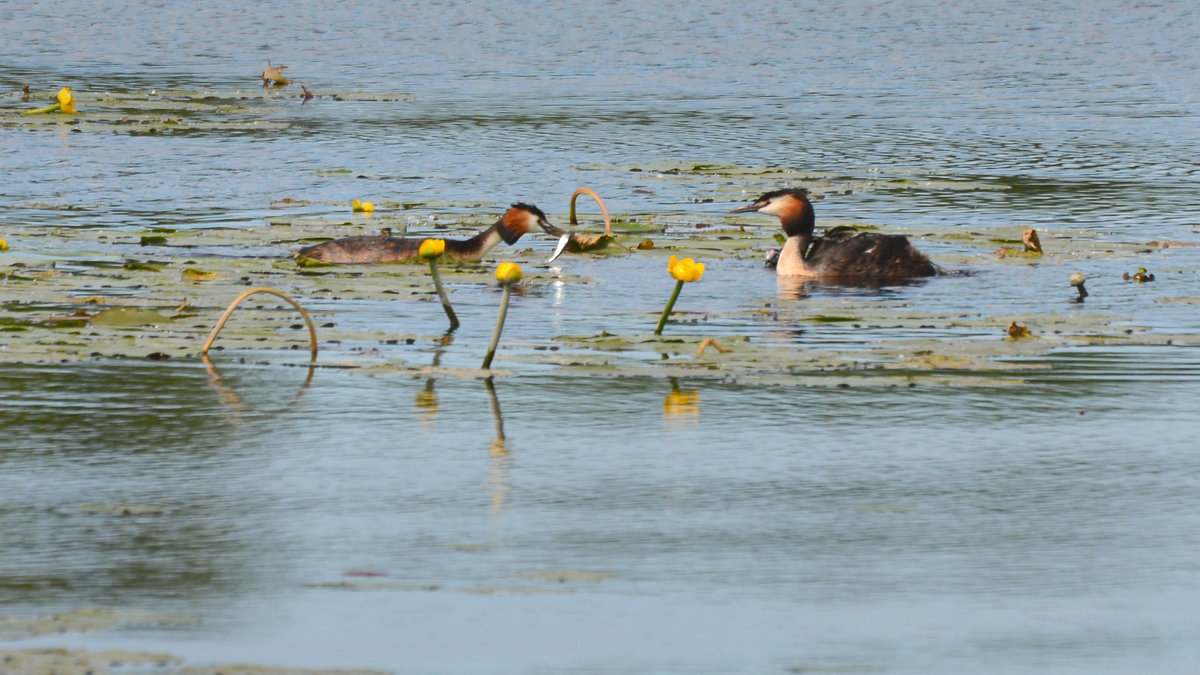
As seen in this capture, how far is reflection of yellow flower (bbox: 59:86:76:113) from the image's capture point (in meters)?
23.0

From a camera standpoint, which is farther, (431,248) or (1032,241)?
(1032,241)

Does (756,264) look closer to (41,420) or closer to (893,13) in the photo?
(41,420)

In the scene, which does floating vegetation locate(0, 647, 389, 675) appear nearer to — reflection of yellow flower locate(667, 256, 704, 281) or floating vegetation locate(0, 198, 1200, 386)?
floating vegetation locate(0, 198, 1200, 386)

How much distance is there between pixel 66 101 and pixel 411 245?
33.6 feet

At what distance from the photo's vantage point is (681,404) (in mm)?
9562

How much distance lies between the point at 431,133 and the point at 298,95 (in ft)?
16.8

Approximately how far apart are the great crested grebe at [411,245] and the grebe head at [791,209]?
5.32 feet

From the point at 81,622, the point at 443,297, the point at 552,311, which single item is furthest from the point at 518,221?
the point at 81,622

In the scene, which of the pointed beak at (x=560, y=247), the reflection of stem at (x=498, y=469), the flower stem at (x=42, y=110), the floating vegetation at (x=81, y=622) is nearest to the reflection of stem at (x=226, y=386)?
the reflection of stem at (x=498, y=469)

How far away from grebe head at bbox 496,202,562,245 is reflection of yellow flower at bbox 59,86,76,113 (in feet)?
31.4

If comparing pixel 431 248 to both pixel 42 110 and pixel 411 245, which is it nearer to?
pixel 411 245

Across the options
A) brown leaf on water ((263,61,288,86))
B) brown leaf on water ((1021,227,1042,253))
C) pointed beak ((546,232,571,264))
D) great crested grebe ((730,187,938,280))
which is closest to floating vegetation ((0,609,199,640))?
pointed beak ((546,232,571,264))

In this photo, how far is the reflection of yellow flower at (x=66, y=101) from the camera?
22953 mm

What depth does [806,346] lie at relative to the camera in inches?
420
